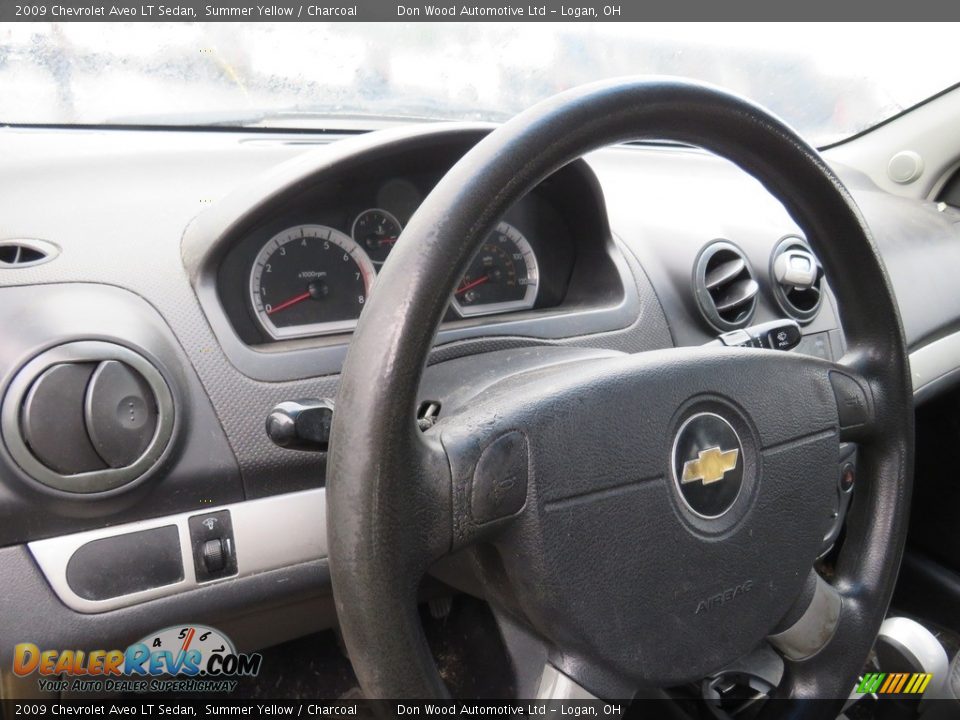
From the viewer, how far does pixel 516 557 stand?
77 centimetres

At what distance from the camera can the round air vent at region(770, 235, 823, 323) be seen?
1.69m

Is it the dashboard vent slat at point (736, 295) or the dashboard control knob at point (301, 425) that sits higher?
the dashboard control knob at point (301, 425)

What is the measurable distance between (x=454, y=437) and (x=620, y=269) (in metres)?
0.84

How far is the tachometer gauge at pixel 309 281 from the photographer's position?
1.25 m

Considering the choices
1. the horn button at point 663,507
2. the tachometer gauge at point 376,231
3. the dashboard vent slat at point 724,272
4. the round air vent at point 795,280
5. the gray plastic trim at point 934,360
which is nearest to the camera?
the horn button at point 663,507

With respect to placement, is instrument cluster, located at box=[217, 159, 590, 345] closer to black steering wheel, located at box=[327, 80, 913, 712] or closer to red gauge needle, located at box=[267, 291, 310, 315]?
red gauge needle, located at box=[267, 291, 310, 315]

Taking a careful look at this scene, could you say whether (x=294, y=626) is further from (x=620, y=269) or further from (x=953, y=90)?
(x=953, y=90)

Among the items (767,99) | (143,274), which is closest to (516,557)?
(143,274)

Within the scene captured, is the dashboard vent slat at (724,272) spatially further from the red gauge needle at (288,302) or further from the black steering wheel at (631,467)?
the red gauge needle at (288,302)

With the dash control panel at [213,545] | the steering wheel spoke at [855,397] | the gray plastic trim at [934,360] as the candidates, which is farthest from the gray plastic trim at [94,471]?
the gray plastic trim at [934,360]

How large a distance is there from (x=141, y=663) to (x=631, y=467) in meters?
0.78
